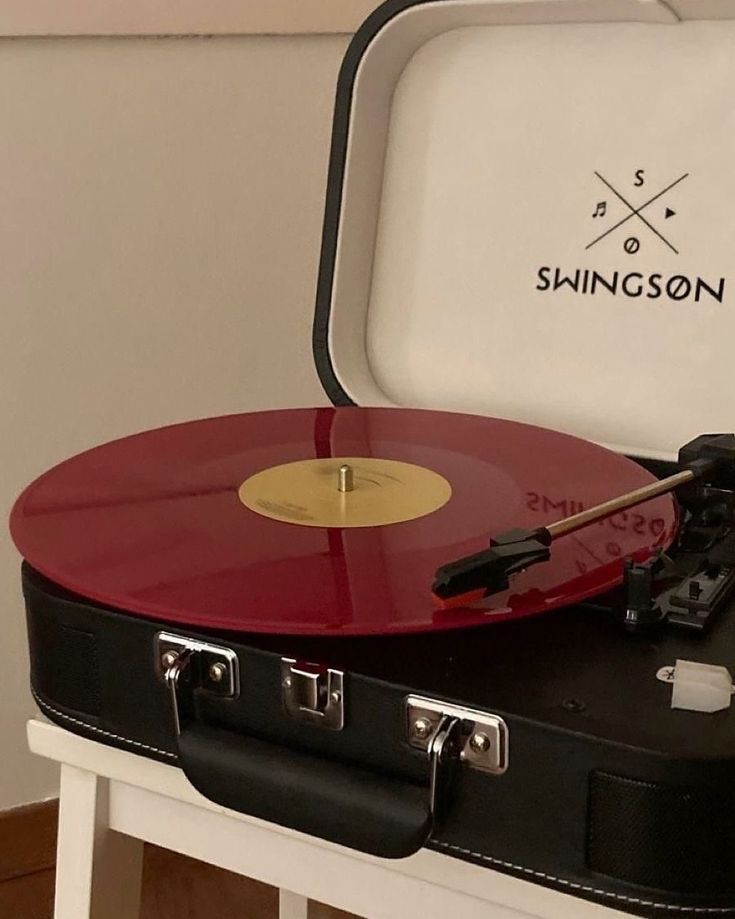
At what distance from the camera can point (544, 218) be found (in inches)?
36.9

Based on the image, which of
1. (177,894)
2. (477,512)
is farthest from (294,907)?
(477,512)

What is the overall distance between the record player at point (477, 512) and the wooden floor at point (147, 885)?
601 millimetres

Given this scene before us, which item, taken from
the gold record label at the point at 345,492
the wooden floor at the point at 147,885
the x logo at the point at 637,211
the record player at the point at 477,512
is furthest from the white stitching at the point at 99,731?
the wooden floor at the point at 147,885

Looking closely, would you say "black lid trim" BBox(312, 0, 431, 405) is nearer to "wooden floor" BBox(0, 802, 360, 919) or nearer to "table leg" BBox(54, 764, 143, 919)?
"table leg" BBox(54, 764, 143, 919)

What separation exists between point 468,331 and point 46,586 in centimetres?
44

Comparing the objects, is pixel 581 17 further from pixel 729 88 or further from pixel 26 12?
pixel 26 12

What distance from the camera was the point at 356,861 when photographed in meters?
0.63

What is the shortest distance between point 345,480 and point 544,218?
1.06 feet

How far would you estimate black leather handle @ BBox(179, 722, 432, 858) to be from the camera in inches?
21.2

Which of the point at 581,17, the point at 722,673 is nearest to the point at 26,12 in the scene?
the point at 581,17

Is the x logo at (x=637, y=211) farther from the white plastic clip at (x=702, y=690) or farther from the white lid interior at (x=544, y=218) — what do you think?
the white plastic clip at (x=702, y=690)

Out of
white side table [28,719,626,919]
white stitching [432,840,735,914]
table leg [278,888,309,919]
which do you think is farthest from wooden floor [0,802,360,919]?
white stitching [432,840,735,914]

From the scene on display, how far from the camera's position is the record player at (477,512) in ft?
1.73

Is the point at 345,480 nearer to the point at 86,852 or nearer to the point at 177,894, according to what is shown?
the point at 86,852
